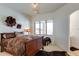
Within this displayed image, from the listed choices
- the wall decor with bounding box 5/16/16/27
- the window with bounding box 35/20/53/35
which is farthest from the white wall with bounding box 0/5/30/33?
the window with bounding box 35/20/53/35

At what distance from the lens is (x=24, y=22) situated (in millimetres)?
1971

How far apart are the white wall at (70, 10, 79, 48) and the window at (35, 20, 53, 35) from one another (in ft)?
1.18

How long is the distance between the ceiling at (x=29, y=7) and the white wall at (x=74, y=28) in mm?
298

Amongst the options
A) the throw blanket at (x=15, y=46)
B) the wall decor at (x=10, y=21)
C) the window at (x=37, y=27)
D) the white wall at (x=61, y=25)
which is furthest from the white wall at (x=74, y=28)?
the wall decor at (x=10, y=21)

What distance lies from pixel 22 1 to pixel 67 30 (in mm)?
912

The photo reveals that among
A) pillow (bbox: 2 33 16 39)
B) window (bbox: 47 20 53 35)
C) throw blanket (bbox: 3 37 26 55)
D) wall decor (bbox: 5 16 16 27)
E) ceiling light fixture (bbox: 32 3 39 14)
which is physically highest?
ceiling light fixture (bbox: 32 3 39 14)

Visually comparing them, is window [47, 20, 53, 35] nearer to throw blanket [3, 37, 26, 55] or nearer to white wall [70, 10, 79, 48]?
white wall [70, 10, 79, 48]

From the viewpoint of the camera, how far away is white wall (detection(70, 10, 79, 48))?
1.94m

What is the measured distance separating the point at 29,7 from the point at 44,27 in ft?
1.45

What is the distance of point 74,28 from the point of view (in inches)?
76.9

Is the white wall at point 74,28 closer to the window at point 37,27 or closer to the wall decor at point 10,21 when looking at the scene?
the window at point 37,27

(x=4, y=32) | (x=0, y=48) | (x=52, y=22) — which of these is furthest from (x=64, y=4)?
(x=0, y=48)

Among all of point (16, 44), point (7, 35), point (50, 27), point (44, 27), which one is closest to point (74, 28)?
point (50, 27)

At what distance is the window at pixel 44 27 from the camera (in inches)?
78.4
